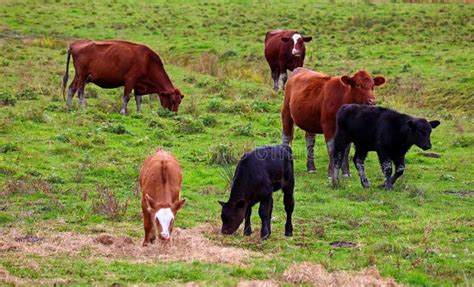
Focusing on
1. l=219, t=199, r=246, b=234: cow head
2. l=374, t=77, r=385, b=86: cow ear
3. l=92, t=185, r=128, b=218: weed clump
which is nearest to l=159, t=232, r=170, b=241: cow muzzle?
l=219, t=199, r=246, b=234: cow head

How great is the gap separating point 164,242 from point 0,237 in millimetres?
2243

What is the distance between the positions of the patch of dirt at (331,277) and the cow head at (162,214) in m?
1.69

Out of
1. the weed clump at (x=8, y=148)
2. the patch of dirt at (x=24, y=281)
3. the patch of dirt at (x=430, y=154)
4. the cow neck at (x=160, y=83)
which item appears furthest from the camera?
the cow neck at (x=160, y=83)

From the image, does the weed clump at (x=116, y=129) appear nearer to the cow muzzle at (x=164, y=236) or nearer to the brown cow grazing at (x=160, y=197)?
the brown cow grazing at (x=160, y=197)

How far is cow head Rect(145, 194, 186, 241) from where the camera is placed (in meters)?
10.1

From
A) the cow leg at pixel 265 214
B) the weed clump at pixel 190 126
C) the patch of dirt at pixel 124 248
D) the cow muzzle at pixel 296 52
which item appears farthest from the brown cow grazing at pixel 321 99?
the cow muzzle at pixel 296 52

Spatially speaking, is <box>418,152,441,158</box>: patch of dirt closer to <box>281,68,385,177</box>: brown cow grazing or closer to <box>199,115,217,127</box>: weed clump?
<box>281,68,385,177</box>: brown cow grazing

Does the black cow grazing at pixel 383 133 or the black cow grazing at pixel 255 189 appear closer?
the black cow grazing at pixel 255 189

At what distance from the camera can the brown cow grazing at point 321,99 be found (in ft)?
52.9

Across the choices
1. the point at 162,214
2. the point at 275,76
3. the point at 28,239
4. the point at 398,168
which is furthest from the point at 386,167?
the point at 275,76

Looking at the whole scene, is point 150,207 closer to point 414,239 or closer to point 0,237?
point 0,237

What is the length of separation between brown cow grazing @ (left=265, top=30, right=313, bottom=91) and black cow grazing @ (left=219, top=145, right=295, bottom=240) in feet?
51.3

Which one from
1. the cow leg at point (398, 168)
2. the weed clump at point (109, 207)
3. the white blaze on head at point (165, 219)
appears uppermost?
the white blaze on head at point (165, 219)

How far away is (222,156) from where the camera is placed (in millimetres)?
16766
